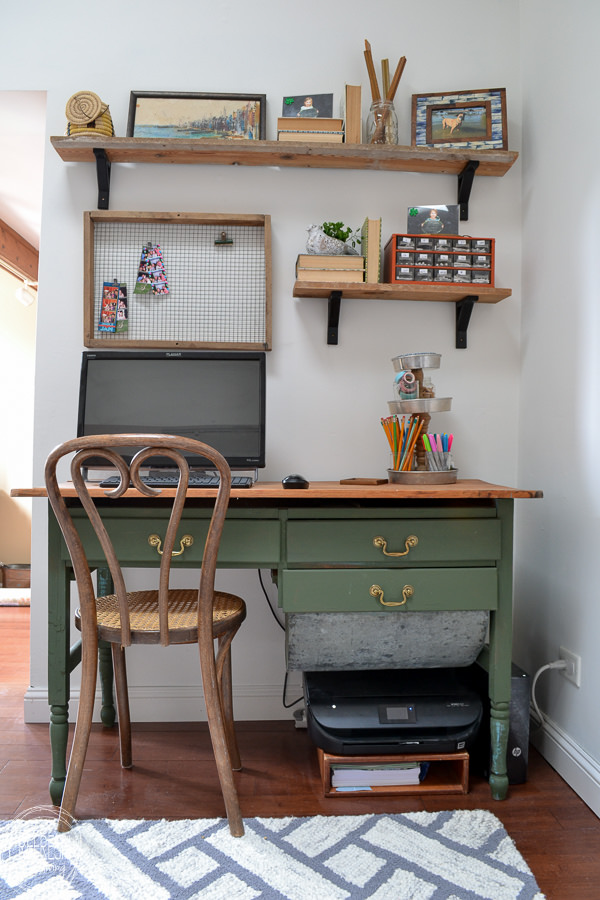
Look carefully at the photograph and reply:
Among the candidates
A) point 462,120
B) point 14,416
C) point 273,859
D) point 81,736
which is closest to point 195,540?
point 81,736

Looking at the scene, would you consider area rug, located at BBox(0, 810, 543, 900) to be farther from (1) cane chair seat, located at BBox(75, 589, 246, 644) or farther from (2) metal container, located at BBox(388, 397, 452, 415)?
(2) metal container, located at BBox(388, 397, 452, 415)

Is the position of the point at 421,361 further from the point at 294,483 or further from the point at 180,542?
the point at 180,542

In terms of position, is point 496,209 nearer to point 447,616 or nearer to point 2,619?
point 447,616

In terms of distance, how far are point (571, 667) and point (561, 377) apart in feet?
2.74

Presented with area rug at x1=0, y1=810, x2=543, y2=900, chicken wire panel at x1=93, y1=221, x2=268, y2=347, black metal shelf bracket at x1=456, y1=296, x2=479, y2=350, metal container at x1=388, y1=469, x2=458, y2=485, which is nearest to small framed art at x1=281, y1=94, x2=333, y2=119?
chicken wire panel at x1=93, y1=221, x2=268, y2=347

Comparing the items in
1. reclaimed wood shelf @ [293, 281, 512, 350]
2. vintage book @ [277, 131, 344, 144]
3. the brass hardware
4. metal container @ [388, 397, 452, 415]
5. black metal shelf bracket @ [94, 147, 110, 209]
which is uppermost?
vintage book @ [277, 131, 344, 144]

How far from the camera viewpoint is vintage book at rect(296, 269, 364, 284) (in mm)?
1981

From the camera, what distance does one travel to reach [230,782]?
1481 millimetres

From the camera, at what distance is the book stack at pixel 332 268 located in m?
1.98

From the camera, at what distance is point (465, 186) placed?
2148 mm

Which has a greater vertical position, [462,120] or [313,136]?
[462,120]

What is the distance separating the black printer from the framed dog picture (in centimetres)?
174

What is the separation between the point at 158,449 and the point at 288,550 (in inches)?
18.0

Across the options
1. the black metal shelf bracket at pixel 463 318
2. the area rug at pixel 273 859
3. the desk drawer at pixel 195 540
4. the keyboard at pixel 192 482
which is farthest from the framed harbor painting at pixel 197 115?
the area rug at pixel 273 859
